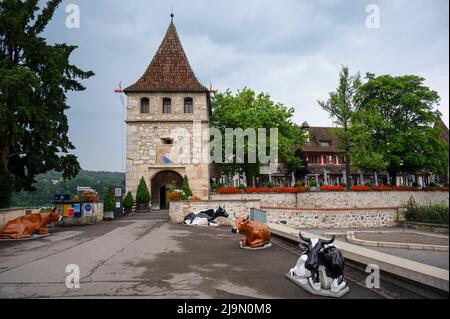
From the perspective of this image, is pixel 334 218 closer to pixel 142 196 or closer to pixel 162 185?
pixel 142 196

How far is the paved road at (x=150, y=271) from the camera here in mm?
4407

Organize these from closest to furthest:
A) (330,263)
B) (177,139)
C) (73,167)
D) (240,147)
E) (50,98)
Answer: (330,263)
(50,98)
(73,167)
(177,139)
(240,147)

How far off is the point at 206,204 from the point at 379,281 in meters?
13.2

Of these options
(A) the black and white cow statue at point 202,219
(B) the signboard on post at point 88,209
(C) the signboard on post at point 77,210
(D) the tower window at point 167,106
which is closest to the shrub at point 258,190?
(A) the black and white cow statue at point 202,219

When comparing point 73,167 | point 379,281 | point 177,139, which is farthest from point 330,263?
point 177,139

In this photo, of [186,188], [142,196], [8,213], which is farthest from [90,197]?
[186,188]

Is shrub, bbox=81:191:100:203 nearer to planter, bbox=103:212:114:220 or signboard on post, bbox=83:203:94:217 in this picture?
signboard on post, bbox=83:203:94:217

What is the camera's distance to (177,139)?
2531 centimetres

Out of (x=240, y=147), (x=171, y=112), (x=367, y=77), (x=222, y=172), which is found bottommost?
(x=222, y=172)

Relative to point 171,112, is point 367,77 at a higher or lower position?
higher

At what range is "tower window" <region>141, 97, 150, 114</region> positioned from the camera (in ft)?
84.4

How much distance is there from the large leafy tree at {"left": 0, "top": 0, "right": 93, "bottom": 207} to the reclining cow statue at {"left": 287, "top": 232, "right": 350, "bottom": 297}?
1339 centimetres
